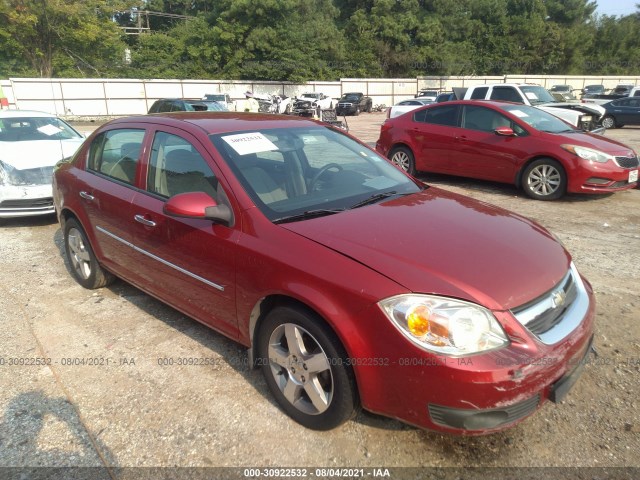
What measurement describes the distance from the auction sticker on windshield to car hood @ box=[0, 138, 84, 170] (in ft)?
15.8

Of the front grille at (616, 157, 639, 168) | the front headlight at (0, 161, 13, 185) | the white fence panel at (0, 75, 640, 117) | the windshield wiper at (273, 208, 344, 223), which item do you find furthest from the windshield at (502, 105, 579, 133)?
the white fence panel at (0, 75, 640, 117)

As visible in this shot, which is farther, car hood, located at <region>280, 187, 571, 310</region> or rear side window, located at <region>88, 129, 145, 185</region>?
rear side window, located at <region>88, 129, 145, 185</region>

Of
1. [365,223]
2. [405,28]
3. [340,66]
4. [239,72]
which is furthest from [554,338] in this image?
[405,28]

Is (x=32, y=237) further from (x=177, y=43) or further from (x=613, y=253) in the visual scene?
(x=177, y=43)

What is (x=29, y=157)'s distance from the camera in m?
6.75

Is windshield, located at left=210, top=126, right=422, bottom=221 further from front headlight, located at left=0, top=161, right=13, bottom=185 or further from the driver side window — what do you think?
front headlight, located at left=0, top=161, right=13, bottom=185

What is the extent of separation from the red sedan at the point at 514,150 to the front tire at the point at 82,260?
238 inches

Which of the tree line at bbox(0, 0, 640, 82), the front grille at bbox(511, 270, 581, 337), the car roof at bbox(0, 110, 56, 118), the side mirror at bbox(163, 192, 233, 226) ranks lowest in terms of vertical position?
the front grille at bbox(511, 270, 581, 337)

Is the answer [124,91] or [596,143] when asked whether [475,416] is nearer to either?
[596,143]

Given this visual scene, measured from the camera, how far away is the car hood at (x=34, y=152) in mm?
6598

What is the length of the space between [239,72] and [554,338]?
4201 centimetres

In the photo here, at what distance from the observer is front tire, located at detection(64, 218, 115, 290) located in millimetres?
4281

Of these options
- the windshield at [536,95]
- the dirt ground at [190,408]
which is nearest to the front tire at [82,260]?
the dirt ground at [190,408]

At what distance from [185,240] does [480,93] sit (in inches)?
489
